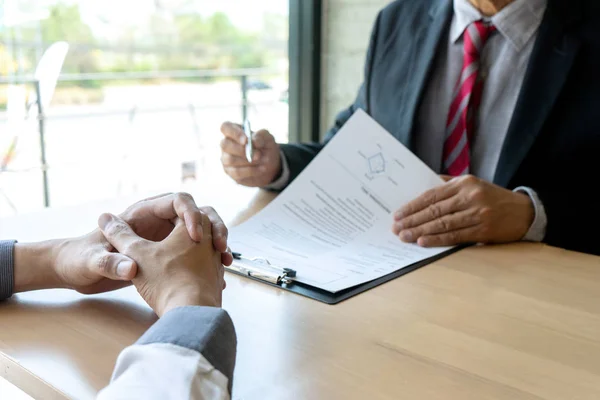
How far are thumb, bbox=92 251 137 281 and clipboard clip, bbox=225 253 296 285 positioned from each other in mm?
194

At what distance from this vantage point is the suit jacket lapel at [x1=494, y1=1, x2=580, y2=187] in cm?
115

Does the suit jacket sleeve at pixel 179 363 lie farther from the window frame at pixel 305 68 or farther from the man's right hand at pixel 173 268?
the window frame at pixel 305 68

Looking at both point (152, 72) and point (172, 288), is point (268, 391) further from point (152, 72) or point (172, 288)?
point (152, 72)

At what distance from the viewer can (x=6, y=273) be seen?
721mm

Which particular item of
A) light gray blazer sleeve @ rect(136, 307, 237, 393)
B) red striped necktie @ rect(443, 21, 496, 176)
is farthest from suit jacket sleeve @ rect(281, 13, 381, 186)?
light gray blazer sleeve @ rect(136, 307, 237, 393)

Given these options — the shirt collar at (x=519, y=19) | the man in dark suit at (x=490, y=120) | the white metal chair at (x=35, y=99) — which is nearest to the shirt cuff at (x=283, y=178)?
the man in dark suit at (x=490, y=120)

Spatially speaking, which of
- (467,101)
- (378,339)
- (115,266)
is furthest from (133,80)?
(378,339)

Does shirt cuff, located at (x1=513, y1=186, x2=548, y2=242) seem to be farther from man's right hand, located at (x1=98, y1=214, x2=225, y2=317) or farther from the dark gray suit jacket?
man's right hand, located at (x1=98, y1=214, x2=225, y2=317)

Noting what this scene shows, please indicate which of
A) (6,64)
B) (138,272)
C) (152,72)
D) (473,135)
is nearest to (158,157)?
(152,72)

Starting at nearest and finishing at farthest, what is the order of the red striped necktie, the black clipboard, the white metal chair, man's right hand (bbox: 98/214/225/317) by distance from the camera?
1. man's right hand (bbox: 98/214/225/317)
2. the black clipboard
3. the red striped necktie
4. the white metal chair

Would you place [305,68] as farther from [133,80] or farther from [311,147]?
[311,147]

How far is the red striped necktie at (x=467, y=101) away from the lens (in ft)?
4.17

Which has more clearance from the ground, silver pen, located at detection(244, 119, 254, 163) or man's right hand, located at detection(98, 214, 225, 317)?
silver pen, located at detection(244, 119, 254, 163)

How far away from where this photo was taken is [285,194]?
1056mm
